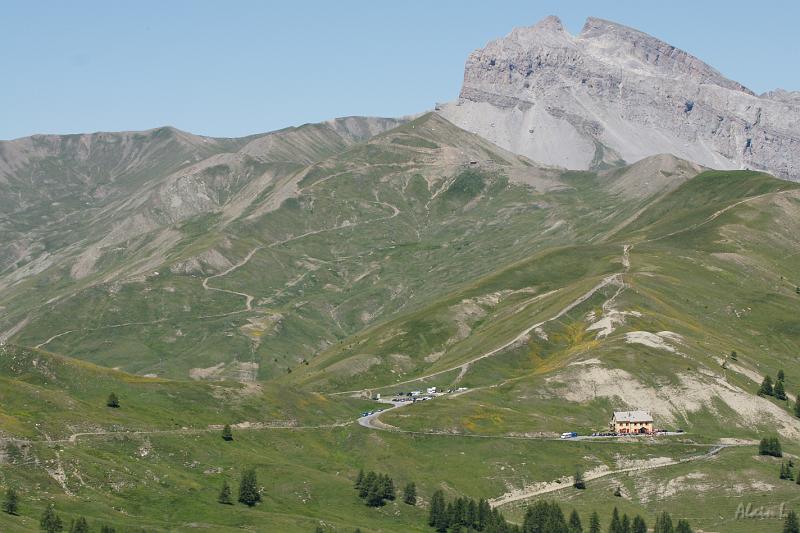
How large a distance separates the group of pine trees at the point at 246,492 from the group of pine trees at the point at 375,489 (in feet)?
62.8

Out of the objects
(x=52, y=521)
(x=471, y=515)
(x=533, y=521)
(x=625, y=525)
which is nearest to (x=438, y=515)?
(x=471, y=515)

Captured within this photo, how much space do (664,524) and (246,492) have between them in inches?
2627

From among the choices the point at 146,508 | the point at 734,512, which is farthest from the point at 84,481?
the point at 734,512

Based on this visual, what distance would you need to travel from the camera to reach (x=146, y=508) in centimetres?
16638

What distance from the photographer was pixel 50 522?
475 ft

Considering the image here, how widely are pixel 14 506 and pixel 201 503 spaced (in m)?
31.6

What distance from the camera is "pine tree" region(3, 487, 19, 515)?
14944 centimetres

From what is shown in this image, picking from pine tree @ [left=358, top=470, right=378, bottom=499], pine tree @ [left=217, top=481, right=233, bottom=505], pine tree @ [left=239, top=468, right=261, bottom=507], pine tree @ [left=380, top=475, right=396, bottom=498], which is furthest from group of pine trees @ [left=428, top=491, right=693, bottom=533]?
pine tree @ [left=217, top=481, right=233, bottom=505]

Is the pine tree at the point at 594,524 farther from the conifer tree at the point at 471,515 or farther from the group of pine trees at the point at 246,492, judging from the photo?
the group of pine trees at the point at 246,492

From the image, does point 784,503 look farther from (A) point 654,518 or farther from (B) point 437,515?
(B) point 437,515

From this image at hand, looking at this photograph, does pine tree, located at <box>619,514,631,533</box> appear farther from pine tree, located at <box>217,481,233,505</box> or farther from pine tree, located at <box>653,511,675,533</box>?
pine tree, located at <box>217,481,233,505</box>

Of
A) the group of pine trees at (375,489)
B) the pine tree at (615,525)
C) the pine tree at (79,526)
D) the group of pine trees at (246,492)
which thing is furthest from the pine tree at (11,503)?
the pine tree at (615,525)

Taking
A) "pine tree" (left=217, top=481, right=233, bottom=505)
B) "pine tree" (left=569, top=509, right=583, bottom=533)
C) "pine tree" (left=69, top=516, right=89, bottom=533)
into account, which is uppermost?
"pine tree" (left=217, top=481, right=233, bottom=505)

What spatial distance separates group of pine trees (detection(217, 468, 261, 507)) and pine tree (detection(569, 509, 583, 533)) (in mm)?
50678
